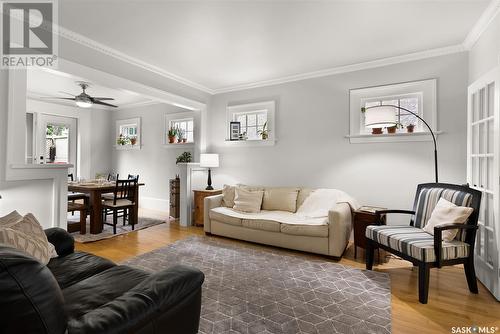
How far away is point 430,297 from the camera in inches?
95.6

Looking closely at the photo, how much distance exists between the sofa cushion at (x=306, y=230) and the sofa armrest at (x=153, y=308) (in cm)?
211

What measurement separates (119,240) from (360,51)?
448 centimetres

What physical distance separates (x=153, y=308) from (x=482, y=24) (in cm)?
401

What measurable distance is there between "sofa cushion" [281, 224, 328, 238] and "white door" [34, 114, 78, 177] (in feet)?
19.9

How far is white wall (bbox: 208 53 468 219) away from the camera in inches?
137

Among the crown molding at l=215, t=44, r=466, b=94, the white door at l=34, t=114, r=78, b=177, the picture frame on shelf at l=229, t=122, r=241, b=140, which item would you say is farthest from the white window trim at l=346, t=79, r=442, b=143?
the white door at l=34, t=114, r=78, b=177

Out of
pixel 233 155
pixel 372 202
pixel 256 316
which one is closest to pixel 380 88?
pixel 372 202

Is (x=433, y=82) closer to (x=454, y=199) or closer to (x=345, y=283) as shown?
(x=454, y=199)

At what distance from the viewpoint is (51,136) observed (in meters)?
6.53

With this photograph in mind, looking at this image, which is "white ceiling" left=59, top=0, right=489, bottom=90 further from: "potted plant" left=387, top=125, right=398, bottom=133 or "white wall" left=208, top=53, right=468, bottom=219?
"potted plant" left=387, top=125, right=398, bottom=133

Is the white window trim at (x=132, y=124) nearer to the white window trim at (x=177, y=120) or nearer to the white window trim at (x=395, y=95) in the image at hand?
the white window trim at (x=177, y=120)

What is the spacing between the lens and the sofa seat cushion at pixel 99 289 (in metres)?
1.37

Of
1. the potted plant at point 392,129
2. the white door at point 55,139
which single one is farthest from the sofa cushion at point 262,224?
the white door at point 55,139

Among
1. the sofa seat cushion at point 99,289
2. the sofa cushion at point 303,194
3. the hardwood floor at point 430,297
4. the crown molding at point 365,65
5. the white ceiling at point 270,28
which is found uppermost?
the white ceiling at point 270,28
